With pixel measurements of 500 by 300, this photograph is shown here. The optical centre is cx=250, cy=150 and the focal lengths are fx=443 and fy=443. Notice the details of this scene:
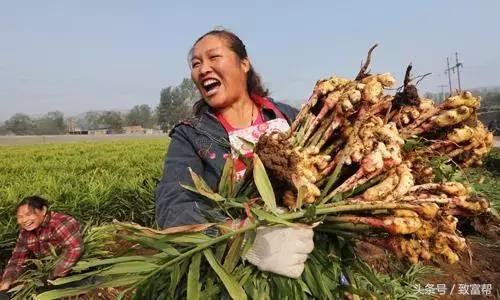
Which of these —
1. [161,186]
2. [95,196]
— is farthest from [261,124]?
[95,196]

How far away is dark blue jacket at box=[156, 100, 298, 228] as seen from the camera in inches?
53.7

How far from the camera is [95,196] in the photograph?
479cm

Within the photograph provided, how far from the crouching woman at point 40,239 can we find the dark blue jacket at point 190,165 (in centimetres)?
216

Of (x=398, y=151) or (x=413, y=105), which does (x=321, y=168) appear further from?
(x=413, y=105)

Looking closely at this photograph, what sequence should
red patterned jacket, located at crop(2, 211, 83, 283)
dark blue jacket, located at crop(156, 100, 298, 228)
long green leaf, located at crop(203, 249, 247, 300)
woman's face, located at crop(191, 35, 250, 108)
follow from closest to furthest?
long green leaf, located at crop(203, 249, 247, 300), dark blue jacket, located at crop(156, 100, 298, 228), woman's face, located at crop(191, 35, 250, 108), red patterned jacket, located at crop(2, 211, 83, 283)

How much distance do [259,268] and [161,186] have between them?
1.54ft

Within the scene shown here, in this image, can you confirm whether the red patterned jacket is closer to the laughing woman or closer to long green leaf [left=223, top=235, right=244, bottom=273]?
the laughing woman

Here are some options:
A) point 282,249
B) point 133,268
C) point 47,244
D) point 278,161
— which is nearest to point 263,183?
point 278,161

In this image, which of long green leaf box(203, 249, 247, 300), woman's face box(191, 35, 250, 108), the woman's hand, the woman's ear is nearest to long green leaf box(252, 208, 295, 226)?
long green leaf box(203, 249, 247, 300)

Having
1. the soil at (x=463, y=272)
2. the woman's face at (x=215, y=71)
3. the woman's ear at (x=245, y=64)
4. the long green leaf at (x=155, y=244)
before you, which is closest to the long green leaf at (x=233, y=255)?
the long green leaf at (x=155, y=244)

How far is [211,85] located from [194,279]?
30.5 inches

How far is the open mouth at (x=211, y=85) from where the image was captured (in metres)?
1.66

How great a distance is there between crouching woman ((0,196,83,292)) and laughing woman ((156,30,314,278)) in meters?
2.18

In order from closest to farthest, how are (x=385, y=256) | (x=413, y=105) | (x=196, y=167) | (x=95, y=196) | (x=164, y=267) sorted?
(x=164, y=267)
(x=413, y=105)
(x=196, y=167)
(x=385, y=256)
(x=95, y=196)
